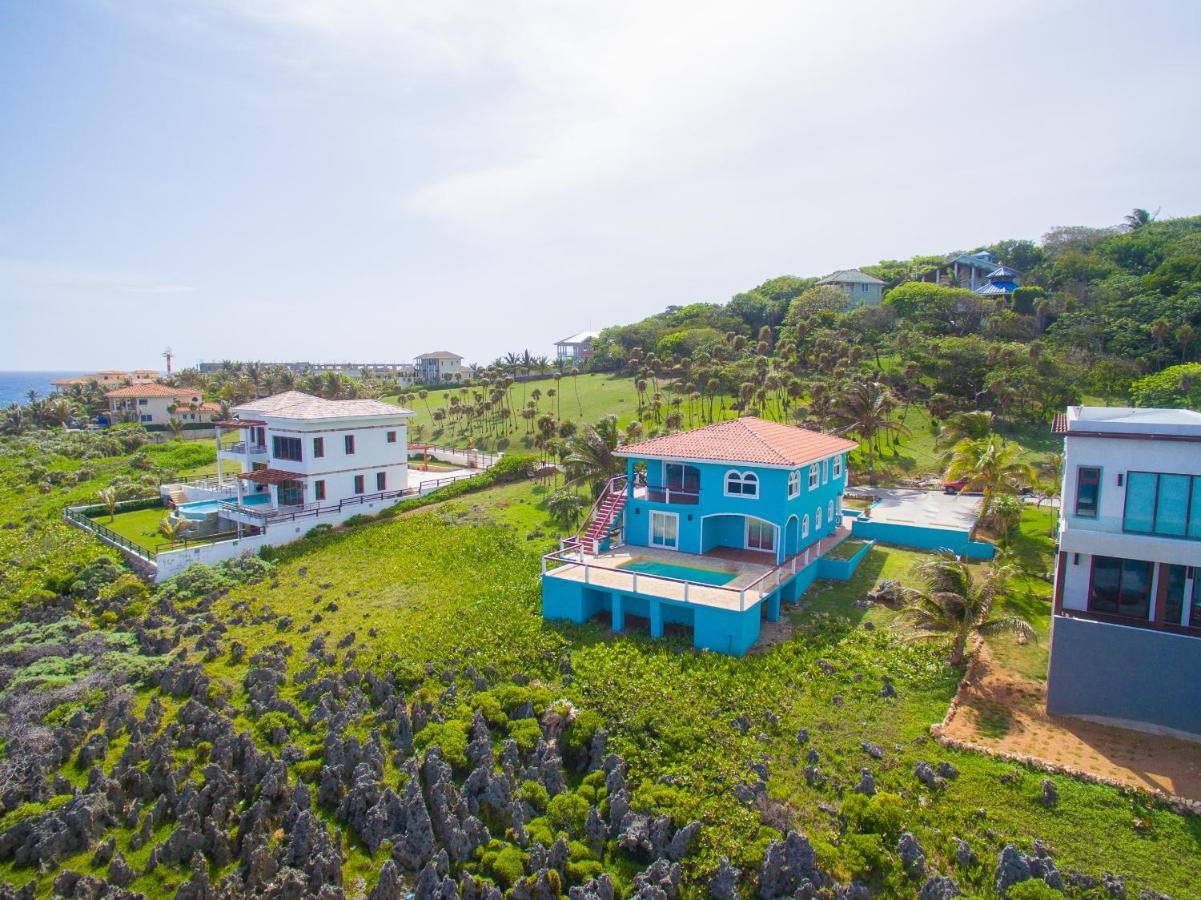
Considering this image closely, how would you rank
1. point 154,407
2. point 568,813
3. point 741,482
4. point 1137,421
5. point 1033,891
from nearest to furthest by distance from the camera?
point 1033,891
point 568,813
point 1137,421
point 741,482
point 154,407

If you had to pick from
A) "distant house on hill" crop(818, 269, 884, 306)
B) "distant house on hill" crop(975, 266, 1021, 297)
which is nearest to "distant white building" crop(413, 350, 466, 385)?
"distant house on hill" crop(818, 269, 884, 306)

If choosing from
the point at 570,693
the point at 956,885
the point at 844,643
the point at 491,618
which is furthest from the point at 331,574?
the point at 956,885

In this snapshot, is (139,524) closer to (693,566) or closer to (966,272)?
(693,566)

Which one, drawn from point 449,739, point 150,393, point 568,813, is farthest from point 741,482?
point 150,393

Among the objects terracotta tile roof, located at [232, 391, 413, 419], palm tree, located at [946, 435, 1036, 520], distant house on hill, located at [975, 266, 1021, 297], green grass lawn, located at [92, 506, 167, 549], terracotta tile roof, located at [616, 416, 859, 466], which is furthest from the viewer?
distant house on hill, located at [975, 266, 1021, 297]

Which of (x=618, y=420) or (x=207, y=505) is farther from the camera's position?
(x=618, y=420)

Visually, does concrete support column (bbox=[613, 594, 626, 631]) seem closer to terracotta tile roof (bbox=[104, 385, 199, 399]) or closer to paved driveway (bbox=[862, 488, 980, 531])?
paved driveway (bbox=[862, 488, 980, 531])
